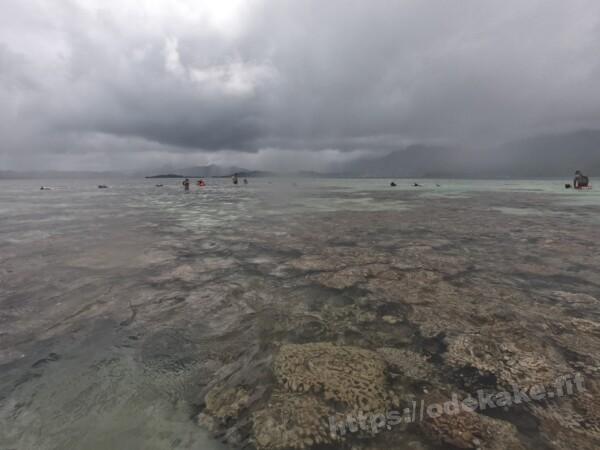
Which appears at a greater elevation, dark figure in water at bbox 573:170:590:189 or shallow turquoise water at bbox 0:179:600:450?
dark figure in water at bbox 573:170:590:189

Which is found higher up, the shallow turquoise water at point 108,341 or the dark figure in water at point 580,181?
the dark figure in water at point 580,181

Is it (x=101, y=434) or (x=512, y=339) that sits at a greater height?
(x=512, y=339)

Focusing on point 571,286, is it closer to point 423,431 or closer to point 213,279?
point 423,431

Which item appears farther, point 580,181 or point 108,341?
point 580,181

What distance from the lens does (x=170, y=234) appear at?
14.7m

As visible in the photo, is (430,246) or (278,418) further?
(430,246)

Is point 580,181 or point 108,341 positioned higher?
point 580,181

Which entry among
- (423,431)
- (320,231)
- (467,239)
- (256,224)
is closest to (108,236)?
(256,224)

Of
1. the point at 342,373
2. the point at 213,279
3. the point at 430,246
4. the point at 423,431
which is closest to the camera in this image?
the point at 423,431

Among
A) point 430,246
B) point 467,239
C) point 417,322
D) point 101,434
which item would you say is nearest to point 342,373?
point 417,322

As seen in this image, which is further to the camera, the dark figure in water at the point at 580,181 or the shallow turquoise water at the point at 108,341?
the dark figure in water at the point at 580,181

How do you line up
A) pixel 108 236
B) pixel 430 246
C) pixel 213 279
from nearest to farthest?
pixel 213 279 → pixel 430 246 → pixel 108 236

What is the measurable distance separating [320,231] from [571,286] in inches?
387

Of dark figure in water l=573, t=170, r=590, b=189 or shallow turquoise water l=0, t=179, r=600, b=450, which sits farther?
dark figure in water l=573, t=170, r=590, b=189
